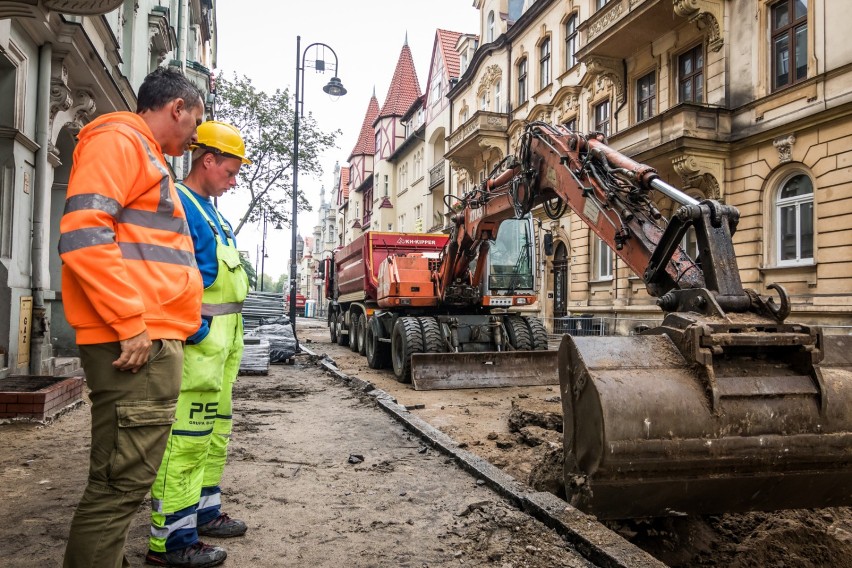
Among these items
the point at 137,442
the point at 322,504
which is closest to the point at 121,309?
the point at 137,442

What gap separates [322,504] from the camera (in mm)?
3803

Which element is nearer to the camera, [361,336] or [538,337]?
[538,337]

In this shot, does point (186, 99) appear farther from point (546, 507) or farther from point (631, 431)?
point (546, 507)

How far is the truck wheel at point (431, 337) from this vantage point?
9.79m

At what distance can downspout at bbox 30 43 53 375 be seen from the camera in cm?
745

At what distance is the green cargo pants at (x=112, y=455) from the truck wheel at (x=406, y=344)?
7.58 m

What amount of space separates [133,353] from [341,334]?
1611 cm

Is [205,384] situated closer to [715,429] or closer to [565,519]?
[565,519]

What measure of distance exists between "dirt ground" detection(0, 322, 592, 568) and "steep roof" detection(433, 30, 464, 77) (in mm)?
29367

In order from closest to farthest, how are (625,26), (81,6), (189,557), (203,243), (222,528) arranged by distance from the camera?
(189,557) < (203,243) < (222,528) < (81,6) < (625,26)

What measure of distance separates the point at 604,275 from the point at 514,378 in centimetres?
1017

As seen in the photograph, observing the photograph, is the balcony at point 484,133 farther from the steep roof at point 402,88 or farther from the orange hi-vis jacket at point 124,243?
the orange hi-vis jacket at point 124,243

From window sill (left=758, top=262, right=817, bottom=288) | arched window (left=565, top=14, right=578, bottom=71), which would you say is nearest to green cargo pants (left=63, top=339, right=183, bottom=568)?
window sill (left=758, top=262, right=817, bottom=288)

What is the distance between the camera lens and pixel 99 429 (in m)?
2.18
